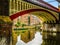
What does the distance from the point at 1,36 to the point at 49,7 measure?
12.0 m

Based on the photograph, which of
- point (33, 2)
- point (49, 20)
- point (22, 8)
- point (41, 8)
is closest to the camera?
point (22, 8)

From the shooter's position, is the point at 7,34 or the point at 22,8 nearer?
the point at 7,34

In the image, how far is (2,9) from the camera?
47.9 feet

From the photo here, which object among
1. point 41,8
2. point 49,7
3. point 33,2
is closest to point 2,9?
point 33,2

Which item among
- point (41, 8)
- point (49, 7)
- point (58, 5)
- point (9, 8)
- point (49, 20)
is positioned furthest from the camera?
point (49, 20)

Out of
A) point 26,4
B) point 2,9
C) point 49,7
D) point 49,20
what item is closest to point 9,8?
point 2,9

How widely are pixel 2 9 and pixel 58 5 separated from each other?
15.2 meters

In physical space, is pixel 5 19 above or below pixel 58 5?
below

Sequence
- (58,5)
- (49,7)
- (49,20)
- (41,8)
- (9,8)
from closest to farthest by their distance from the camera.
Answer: (9,8), (41,8), (49,7), (58,5), (49,20)

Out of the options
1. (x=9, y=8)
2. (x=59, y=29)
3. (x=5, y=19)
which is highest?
(x=9, y=8)

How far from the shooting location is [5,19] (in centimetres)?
1472

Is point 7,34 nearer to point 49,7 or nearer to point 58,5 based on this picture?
point 49,7

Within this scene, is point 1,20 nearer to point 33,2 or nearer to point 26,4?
point 26,4

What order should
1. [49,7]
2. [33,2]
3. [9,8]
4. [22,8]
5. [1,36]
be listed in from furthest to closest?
[49,7] < [33,2] < [22,8] < [9,8] < [1,36]
